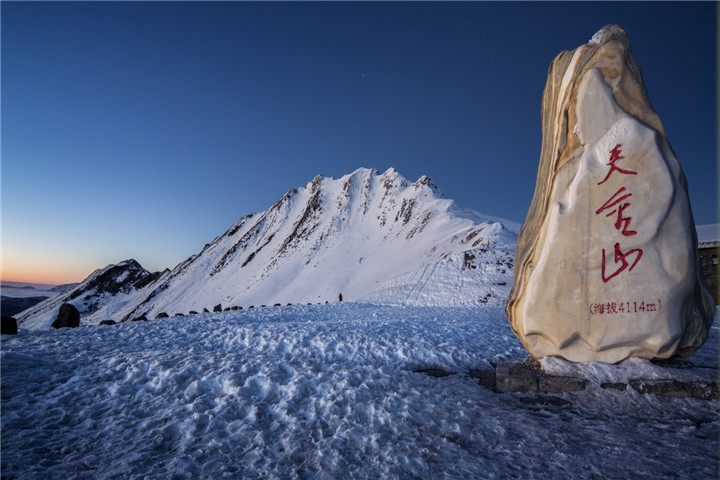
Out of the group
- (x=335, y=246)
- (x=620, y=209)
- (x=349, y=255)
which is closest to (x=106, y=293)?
(x=335, y=246)

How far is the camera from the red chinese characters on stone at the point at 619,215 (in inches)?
182

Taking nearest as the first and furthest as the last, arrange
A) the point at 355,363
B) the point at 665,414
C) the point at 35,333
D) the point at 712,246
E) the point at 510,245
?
the point at 665,414
the point at 355,363
the point at 35,333
the point at 712,246
the point at 510,245

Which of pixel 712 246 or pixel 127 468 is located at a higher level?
pixel 712 246

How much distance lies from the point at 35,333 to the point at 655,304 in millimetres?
11152

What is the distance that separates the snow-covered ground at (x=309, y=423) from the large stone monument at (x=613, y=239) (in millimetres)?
612

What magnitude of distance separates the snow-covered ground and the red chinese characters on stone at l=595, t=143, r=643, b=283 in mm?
1387

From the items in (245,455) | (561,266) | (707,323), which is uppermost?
(561,266)

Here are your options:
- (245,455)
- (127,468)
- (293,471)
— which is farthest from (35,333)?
(293,471)

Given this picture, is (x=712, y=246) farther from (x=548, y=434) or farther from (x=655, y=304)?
(x=548, y=434)

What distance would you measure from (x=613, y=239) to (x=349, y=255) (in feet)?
187

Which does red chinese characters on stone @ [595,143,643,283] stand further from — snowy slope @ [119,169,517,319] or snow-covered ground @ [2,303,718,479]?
snowy slope @ [119,169,517,319]

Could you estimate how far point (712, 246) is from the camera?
16.3 meters

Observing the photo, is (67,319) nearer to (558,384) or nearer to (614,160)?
(558,384)

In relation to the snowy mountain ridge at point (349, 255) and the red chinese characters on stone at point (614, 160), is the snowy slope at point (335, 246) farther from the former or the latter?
the red chinese characters on stone at point (614, 160)
